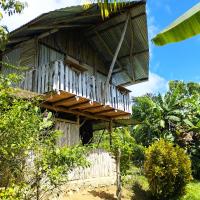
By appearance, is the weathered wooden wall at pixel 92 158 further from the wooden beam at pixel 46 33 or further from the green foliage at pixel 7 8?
the green foliage at pixel 7 8

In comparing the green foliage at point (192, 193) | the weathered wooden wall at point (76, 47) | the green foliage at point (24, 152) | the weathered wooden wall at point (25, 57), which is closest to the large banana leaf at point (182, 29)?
the green foliage at point (24, 152)

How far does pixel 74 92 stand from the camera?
12.0 meters

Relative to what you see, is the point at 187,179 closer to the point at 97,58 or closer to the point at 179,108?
the point at 97,58

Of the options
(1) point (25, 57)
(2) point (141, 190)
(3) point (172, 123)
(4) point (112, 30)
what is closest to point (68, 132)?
(1) point (25, 57)

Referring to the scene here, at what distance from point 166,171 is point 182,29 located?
37.7ft

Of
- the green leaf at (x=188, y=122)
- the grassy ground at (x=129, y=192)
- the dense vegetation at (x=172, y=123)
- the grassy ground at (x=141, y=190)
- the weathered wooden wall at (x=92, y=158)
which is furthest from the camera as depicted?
the green leaf at (x=188, y=122)

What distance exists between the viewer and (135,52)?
16750mm

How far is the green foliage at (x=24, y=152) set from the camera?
20.6 feet

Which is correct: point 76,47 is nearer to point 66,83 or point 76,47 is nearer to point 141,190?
point 66,83

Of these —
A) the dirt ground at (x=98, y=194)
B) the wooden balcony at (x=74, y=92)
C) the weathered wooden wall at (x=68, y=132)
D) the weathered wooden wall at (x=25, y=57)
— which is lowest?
the dirt ground at (x=98, y=194)

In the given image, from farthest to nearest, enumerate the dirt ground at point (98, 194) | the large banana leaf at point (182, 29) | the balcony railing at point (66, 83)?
the dirt ground at point (98, 194) < the balcony railing at point (66, 83) < the large banana leaf at point (182, 29)

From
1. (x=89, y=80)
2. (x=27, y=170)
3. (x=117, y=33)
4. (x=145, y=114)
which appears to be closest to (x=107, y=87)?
(x=89, y=80)

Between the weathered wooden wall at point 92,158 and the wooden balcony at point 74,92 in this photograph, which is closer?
the wooden balcony at point 74,92

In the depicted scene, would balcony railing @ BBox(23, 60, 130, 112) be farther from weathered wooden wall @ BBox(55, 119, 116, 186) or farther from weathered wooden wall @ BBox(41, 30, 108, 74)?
weathered wooden wall @ BBox(41, 30, 108, 74)
